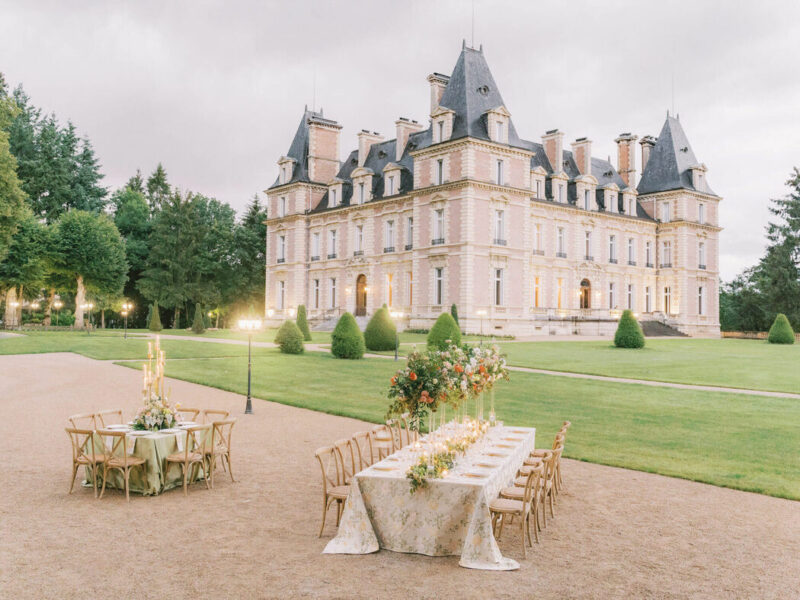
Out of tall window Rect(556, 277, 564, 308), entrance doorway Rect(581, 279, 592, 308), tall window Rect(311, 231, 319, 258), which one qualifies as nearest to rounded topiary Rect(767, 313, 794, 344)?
entrance doorway Rect(581, 279, 592, 308)

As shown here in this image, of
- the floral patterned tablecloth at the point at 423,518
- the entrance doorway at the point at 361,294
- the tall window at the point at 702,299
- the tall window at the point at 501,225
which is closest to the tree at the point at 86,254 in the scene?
the entrance doorway at the point at 361,294

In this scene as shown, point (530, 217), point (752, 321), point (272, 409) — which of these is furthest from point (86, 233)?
point (752, 321)

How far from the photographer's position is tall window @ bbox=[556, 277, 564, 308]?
4578 centimetres

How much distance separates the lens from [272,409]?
13.6m

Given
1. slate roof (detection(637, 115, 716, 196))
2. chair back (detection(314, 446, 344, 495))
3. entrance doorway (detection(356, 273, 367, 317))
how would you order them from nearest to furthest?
chair back (detection(314, 446, 344, 495)) → entrance doorway (detection(356, 273, 367, 317)) → slate roof (detection(637, 115, 716, 196))

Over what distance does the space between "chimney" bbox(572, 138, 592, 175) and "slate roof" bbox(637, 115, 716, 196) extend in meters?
6.68

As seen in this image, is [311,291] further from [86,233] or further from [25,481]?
[25,481]


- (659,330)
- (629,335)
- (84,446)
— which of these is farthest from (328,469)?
(659,330)

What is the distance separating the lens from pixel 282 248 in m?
52.2

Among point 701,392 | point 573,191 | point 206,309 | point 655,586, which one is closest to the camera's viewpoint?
point 655,586

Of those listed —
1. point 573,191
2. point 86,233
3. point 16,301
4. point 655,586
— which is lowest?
point 655,586

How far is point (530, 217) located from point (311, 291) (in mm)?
17682

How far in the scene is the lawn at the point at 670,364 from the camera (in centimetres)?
1917

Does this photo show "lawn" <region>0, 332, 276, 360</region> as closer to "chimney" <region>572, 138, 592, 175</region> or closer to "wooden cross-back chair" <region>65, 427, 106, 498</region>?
"wooden cross-back chair" <region>65, 427, 106, 498</region>
